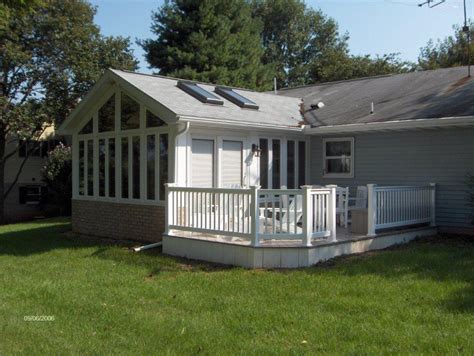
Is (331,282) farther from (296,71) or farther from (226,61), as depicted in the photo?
(296,71)

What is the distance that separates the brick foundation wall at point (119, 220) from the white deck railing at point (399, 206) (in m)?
4.38

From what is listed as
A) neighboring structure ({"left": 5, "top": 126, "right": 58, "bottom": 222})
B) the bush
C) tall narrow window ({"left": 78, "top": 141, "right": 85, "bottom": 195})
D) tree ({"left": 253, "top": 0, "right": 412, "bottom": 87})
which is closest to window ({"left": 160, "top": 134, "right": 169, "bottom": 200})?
tall narrow window ({"left": 78, "top": 141, "right": 85, "bottom": 195})

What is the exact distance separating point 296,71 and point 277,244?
3760 cm

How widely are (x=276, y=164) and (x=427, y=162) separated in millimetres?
3547

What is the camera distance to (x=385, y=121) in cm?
1243

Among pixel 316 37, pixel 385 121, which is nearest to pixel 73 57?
pixel 385 121

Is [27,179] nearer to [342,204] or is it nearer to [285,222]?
[342,204]

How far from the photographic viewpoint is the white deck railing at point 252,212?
29.6ft

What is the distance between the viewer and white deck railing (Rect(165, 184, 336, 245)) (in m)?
9.02

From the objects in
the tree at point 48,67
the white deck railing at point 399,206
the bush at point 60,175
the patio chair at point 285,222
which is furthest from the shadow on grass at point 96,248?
the tree at point 48,67

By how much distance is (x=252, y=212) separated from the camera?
905cm

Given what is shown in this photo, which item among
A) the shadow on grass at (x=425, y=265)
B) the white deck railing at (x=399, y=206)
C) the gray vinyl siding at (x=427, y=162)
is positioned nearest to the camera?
the shadow on grass at (x=425, y=265)

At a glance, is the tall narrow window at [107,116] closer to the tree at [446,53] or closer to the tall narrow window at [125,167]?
the tall narrow window at [125,167]

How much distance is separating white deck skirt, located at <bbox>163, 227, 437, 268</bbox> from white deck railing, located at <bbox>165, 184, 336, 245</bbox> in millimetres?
175
